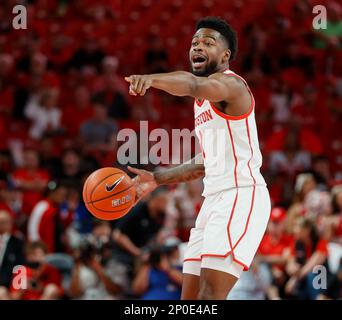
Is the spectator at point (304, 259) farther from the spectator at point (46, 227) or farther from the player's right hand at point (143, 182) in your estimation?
the player's right hand at point (143, 182)

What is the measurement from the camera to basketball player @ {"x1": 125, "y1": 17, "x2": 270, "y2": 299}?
4941mm

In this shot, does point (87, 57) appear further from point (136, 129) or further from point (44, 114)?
point (136, 129)

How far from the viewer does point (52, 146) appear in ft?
34.6

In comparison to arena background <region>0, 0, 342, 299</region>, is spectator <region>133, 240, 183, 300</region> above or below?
below

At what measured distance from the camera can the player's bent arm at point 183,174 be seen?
5.60 meters

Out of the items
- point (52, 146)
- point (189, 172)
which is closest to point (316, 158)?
point (52, 146)

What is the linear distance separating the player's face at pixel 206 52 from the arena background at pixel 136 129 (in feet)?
10.1

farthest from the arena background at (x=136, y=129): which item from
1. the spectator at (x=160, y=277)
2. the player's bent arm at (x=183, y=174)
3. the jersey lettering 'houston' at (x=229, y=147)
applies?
the jersey lettering 'houston' at (x=229, y=147)

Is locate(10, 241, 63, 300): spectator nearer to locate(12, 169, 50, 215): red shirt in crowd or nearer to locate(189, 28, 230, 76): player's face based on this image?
locate(12, 169, 50, 215): red shirt in crowd

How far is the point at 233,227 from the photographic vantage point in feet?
16.4

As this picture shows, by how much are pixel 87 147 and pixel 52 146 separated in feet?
1.43

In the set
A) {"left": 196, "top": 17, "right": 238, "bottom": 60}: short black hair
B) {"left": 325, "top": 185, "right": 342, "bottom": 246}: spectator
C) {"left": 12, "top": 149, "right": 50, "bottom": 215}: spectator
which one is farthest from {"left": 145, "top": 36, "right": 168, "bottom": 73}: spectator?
{"left": 196, "top": 17, "right": 238, "bottom": 60}: short black hair

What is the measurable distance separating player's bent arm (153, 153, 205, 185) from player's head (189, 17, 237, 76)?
71 cm
